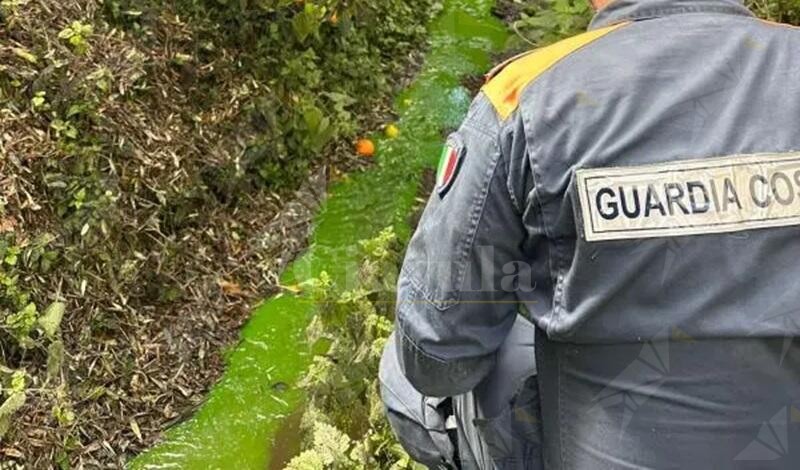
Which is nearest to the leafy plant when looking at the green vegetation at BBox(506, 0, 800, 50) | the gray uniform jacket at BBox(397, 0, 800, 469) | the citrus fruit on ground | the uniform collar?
the citrus fruit on ground

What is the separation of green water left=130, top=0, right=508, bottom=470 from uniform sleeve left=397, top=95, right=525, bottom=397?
1.98 meters

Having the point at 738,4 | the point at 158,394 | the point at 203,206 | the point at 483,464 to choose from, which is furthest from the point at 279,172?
the point at 738,4

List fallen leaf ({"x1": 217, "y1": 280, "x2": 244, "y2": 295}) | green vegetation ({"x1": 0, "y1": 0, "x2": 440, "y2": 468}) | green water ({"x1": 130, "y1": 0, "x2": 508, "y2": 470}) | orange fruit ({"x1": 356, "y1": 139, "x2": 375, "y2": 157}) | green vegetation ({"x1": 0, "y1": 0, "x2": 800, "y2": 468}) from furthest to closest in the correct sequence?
1. orange fruit ({"x1": 356, "y1": 139, "x2": 375, "y2": 157})
2. fallen leaf ({"x1": 217, "y1": 280, "x2": 244, "y2": 295})
3. green water ({"x1": 130, "y1": 0, "x2": 508, "y2": 470})
4. green vegetation ({"x1": 0, "y1": 0, "x2": 440, "y2": 468})
5. green vegetation ({"x1": 0, "y1": 0, "x2": 800, "y2": 468})

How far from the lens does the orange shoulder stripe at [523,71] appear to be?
190cm

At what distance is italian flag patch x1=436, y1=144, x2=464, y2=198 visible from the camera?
1.99m

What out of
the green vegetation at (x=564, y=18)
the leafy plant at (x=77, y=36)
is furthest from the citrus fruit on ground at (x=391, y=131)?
the leafy plant at (x=77, y=36)

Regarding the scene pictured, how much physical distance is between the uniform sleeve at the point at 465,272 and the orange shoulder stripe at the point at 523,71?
1.1 inches

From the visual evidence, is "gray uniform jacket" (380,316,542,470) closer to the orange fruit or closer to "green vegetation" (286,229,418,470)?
"green vegetation" (286,229,418,470)

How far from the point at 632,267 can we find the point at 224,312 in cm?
327

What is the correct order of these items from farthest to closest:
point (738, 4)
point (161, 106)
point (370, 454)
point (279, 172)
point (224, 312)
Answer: point (279, 172), point (161, 106), point (224, 312), point (370, 454), point (738, 4)

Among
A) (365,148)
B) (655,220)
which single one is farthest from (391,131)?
(655,220)

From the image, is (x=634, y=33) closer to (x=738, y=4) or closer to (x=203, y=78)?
(x=738, y=4)

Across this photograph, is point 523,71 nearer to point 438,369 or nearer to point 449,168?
point 449,168

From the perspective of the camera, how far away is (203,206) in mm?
5051
